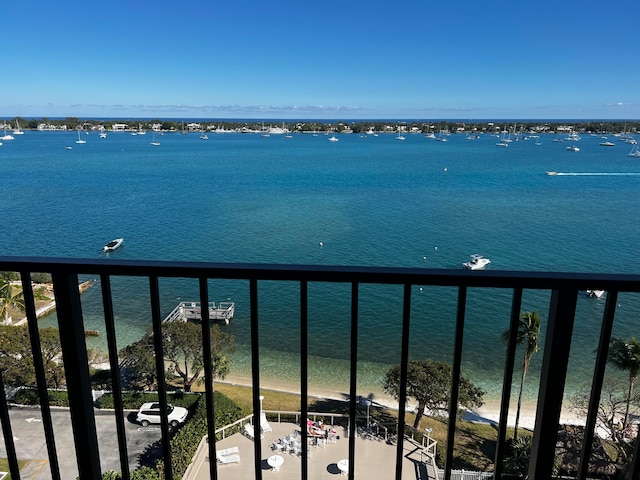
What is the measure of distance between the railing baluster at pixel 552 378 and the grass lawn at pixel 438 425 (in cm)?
1015

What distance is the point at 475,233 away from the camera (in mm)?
29312

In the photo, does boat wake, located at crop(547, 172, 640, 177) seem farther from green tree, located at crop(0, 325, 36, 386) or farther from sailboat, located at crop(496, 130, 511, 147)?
green tree, located at crop(0, 325, 36, 386)

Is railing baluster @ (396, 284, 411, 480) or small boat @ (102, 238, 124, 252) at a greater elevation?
railing baluster @ (396, 284, 411, 480)

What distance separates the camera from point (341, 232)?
2969 cm

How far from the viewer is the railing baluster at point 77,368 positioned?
1317 mm

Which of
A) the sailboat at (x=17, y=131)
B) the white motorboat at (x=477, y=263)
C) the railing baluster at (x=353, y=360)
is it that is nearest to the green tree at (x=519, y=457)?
the railing baluster at (x=353, y=360)

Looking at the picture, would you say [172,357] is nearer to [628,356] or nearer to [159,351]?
[628,356]

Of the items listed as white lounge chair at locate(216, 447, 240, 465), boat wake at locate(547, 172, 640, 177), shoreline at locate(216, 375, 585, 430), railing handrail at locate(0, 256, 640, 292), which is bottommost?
shoreline at locate(216, 375, 585, 430)

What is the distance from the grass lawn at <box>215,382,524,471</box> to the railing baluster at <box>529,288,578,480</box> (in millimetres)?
10149

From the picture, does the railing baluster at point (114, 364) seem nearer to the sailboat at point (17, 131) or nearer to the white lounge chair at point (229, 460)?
the white lounge chair at point (229, 460)

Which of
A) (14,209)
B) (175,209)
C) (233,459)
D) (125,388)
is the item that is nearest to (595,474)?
(233,459)

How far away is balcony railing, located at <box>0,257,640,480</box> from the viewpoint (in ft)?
3.78

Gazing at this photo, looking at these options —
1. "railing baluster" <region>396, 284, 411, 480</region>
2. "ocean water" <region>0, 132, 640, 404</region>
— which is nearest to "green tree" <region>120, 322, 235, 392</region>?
"ocean water" <region>0, 132, 640, 404</region>

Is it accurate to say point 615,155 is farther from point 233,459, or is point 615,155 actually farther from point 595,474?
point 233,459
